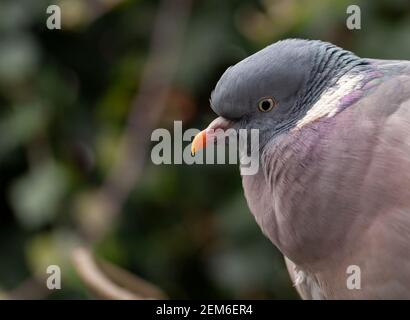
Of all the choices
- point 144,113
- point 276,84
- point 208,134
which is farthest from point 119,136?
point 276,84

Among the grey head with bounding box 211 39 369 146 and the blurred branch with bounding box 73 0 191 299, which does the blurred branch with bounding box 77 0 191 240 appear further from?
the grey head with bounding box 211 39 369 146

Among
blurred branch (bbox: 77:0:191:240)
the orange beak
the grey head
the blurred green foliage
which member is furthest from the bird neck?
blurred branch (bbox: 77:0:191:240)

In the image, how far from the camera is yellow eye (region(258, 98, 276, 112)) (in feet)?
6.18

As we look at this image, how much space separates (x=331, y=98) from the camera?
185 centimetres

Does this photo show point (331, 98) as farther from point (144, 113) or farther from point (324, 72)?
point (144, 113)

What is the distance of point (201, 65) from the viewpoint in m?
2.83

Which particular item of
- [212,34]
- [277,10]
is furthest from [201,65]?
[277,10]

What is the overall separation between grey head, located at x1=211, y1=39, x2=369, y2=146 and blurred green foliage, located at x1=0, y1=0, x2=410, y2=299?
762mm

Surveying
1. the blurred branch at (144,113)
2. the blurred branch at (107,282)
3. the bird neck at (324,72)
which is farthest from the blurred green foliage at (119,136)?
the bird neck at (324,72)

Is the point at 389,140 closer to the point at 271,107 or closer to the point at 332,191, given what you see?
the point at 332,191

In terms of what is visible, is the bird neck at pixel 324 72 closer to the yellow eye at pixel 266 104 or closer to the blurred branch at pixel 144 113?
the yellow eye at pixel 266 104

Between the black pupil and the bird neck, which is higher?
the bird neck

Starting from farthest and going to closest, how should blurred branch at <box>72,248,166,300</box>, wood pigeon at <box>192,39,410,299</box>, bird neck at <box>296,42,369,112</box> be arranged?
blurred branch at <box>72,248,166,300</box>, bird neck at <box>296,42,369,112</box>, wood pigeon at <box>192,39,410,299</box>

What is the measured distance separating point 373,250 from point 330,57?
1.36 feet
